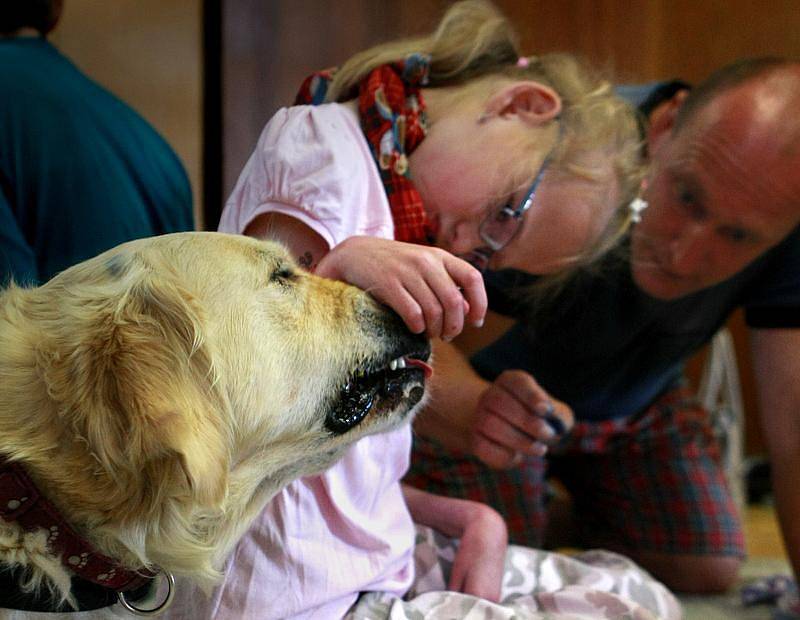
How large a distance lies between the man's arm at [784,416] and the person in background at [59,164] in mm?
884

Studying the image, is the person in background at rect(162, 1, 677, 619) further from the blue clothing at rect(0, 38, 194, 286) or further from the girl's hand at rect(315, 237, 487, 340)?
the blue clothing at rect(0, 38, 194, 286)

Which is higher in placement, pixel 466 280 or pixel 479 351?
pixel 466 280

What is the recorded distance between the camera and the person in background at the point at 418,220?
74 centimetres

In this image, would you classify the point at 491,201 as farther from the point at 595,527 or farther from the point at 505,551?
the point at 595,527

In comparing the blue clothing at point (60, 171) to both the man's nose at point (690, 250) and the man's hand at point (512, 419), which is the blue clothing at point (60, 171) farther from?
the man's nose at point (690, 250)

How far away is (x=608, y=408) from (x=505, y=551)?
1.70 ft

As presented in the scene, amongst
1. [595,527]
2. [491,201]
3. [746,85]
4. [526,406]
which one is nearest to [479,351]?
[526,406]

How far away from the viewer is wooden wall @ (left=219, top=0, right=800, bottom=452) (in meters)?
0.90

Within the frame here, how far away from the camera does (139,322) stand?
0.60 m

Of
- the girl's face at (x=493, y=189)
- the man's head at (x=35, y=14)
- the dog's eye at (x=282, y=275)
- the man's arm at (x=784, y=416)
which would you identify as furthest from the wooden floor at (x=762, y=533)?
the man's head at (x=35, y=14)

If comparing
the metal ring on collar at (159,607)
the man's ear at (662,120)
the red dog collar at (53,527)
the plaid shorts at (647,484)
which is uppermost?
the man's ear at (662,120)

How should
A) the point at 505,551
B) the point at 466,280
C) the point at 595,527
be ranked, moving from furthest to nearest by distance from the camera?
the point at 595,527 < the point at 505,551 < the point at 466,280

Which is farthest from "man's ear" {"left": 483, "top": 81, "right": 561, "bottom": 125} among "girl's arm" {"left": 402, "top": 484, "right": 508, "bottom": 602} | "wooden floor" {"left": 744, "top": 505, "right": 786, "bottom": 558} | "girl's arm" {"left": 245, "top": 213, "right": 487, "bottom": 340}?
"wooden floor" {"left": 744, "top": 505, "right": 786, "bottom": 558}

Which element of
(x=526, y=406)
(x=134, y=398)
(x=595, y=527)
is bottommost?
(x=595, y=527)
